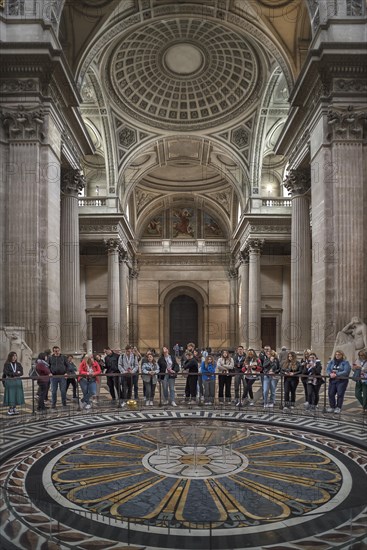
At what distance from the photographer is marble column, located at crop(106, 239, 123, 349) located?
92.1ft

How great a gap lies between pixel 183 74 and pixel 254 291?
11.8 meters

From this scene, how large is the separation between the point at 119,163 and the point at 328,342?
59.4 feet

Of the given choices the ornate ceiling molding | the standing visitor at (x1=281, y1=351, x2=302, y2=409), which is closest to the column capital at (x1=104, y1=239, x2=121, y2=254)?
the ornate ceiling molding

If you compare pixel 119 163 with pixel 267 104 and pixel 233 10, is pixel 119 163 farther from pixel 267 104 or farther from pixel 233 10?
pixel 233 10

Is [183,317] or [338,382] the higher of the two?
[183,317]

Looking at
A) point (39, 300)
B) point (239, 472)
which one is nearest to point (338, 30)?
point (39, 300)

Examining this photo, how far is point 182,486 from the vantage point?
16.4 ft

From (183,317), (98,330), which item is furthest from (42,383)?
(183,317)

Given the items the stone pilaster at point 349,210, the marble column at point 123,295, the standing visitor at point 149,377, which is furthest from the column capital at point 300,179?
the marble column at point 123,295

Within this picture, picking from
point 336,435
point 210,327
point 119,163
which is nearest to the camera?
point 336,435

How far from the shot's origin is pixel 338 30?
45.2 ft

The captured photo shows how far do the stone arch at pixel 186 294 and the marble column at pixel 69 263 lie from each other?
2120 centimetres

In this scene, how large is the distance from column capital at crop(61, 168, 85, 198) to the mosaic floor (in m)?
10.9

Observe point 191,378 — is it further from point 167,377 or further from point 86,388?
point 86,388
